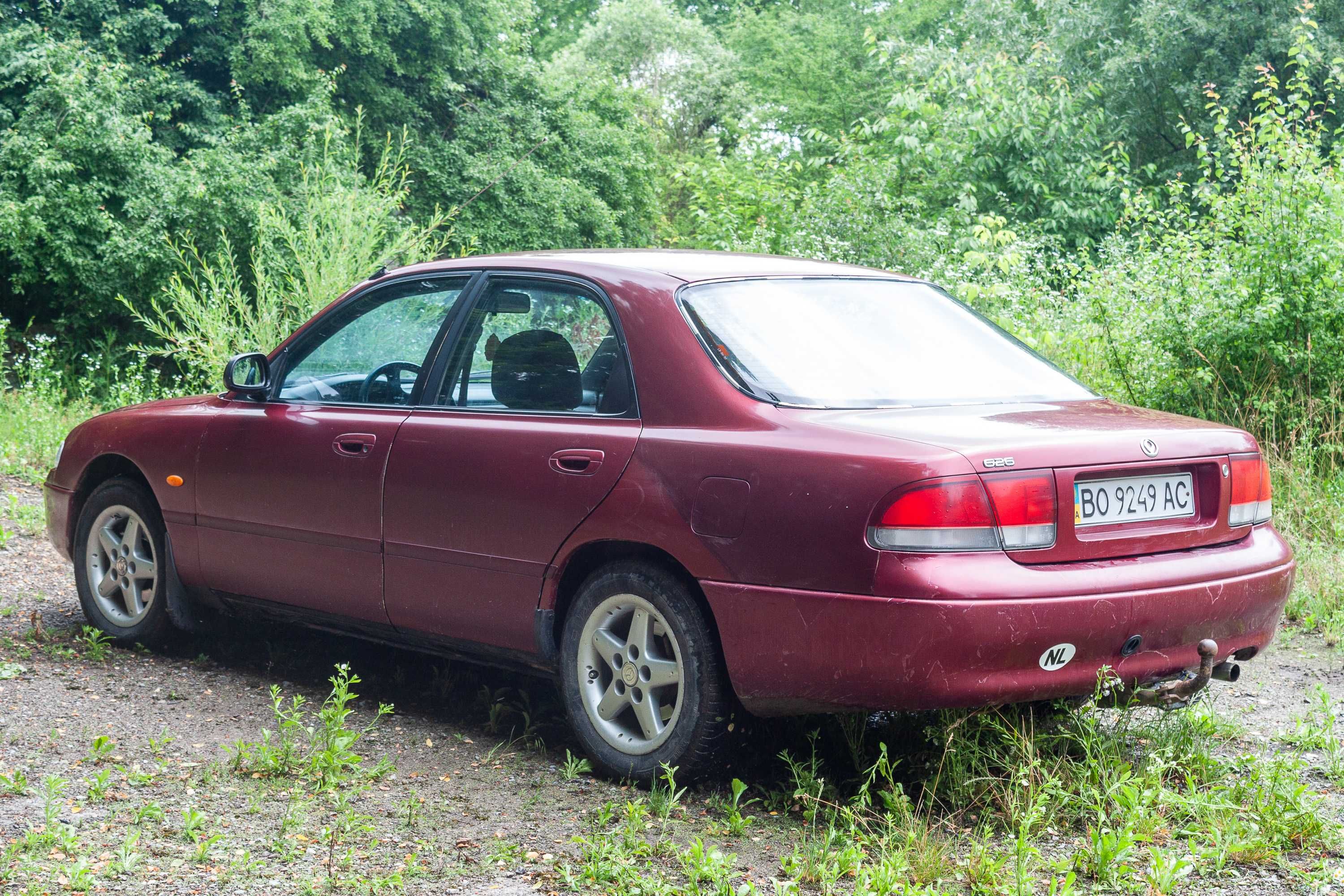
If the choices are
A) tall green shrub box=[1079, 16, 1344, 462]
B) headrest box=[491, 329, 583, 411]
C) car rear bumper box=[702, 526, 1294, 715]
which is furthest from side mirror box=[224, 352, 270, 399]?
tall green shrub box=[1079, 16, 1344, 462]

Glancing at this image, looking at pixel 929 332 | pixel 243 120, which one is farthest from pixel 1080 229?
pixel 929 332

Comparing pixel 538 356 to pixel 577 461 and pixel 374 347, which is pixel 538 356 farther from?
pixel 374 347

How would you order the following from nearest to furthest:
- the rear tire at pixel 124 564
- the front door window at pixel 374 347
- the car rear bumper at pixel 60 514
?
the front door window at pixel 374 347 → the rear tire at pixel 124 564 → the car rear bumper at pixel 60 514

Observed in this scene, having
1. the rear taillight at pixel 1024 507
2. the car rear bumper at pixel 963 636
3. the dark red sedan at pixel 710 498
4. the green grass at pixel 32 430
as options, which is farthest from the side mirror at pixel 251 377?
the green grass at pixel 32 430

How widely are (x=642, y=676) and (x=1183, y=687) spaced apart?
1556 mm

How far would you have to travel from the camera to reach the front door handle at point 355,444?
4641 millimetres

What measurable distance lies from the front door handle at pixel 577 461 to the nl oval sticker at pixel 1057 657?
1.37 metres

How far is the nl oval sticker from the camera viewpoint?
345cm

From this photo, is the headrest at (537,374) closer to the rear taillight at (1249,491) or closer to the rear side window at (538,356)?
the rear side window at (538,356)

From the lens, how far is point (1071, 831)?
3.63 meters

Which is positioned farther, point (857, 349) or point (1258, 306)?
point (1258, 306)

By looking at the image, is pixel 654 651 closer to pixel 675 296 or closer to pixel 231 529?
pixel 675 296

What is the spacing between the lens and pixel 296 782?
3910 mm

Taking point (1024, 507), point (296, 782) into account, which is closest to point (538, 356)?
point (296, 782)
